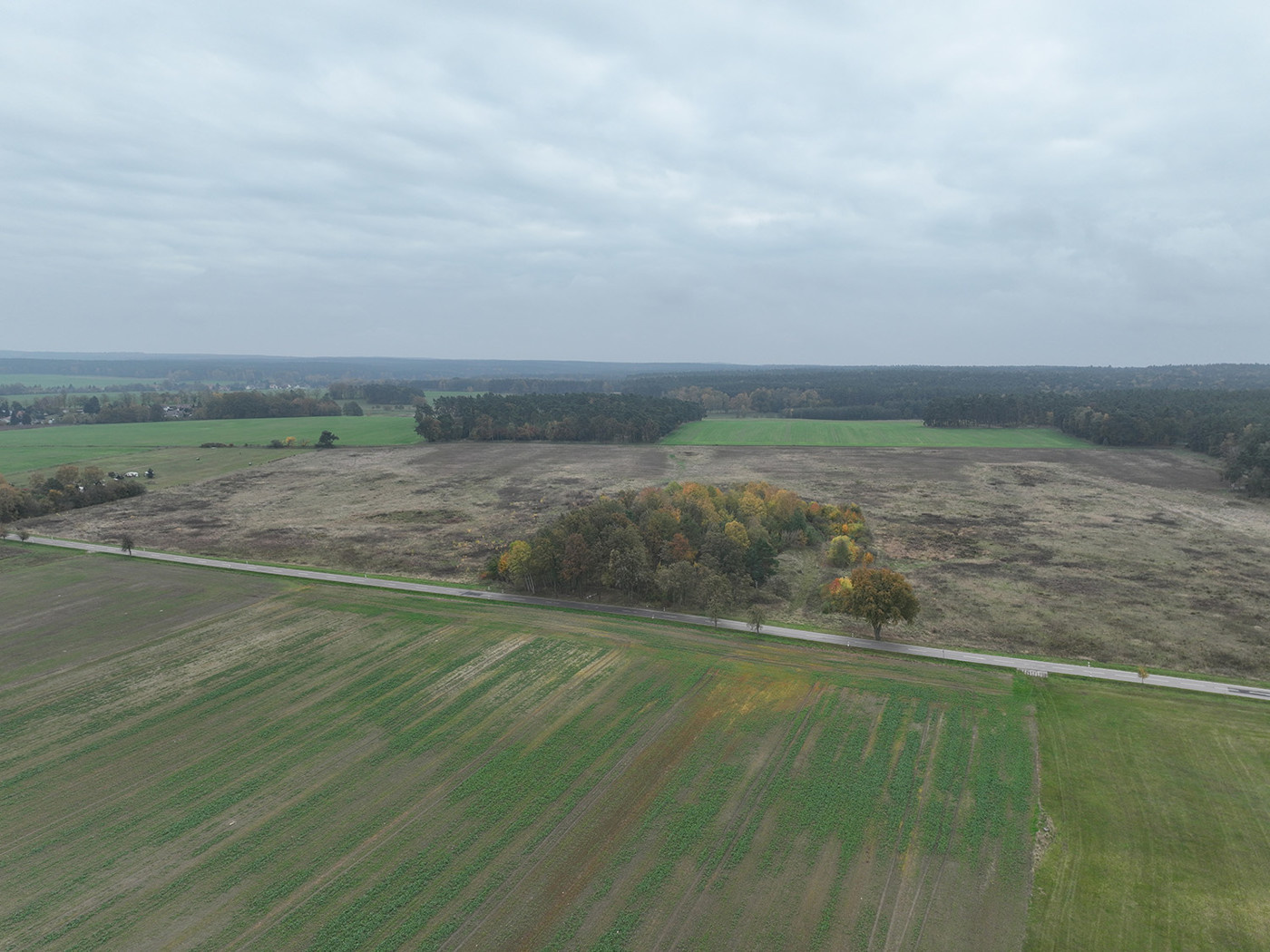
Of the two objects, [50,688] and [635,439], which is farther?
[635,439]

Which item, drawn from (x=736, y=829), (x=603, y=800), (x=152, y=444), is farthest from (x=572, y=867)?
(x=152, y=444)

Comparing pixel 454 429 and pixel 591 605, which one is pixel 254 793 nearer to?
pixel 591 605

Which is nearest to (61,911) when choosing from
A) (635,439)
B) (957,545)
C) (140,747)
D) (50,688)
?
(140,747)

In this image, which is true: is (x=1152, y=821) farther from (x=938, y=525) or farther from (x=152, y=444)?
(x=152, y=444)

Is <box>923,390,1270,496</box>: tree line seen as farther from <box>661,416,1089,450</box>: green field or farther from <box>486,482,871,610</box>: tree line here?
<box>486,482,871,610</box>: tree line

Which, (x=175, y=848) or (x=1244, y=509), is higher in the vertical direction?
(x=1244, y=509)

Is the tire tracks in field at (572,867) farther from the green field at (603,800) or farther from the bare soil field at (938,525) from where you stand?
the bare soil field at (938,525)
